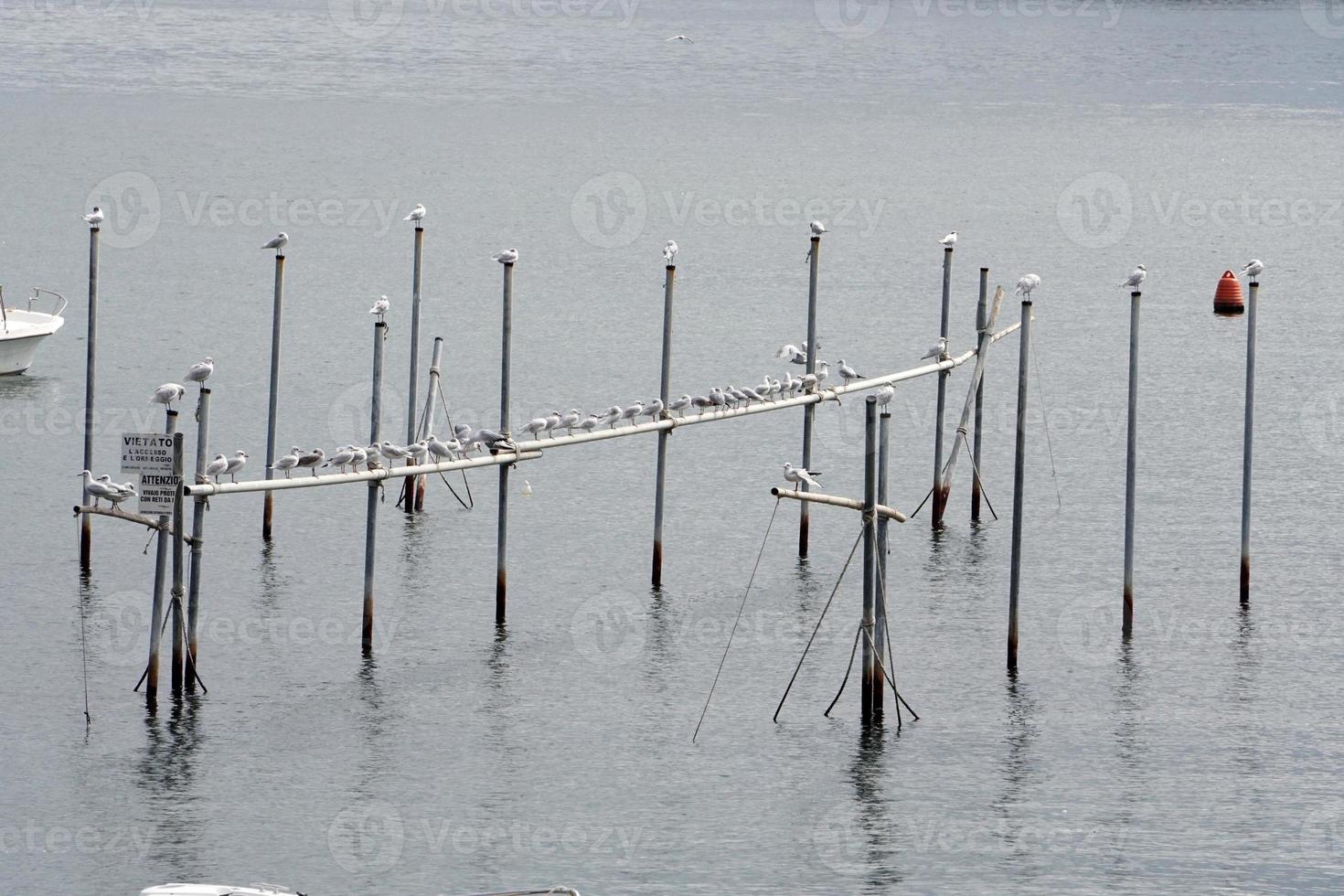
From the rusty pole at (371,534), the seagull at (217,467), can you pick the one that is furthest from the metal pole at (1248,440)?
the seagull at (217,467)

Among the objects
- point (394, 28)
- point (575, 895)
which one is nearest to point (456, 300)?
point (575, 895)

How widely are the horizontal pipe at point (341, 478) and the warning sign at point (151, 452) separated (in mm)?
461

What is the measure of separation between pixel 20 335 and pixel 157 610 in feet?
80.3

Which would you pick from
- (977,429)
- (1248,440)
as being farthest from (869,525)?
(977,429)

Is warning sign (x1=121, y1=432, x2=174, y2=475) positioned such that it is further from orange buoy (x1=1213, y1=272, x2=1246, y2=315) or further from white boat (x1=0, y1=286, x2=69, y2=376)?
orange buoy (x1=1213, y1=272, x2=1246, y2=315)

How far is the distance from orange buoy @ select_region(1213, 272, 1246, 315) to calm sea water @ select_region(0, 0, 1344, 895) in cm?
60

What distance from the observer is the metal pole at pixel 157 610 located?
27.5 metres

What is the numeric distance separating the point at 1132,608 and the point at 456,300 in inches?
1403

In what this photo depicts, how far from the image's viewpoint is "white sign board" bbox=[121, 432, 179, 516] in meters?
27.8

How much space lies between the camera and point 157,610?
27.8 m

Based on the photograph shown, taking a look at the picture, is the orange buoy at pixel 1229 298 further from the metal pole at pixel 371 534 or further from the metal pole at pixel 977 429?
the metal pole at pixel 371 534

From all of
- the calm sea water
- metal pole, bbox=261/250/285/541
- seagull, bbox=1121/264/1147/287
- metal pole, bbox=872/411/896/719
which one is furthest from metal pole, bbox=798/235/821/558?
metal pole, bbox=261/250/285/541

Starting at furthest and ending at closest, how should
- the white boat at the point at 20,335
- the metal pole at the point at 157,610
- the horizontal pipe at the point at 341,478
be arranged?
the white boat at the point at 20,335
the horizontal pipe at the point at 341,478
the metal pole at the point at 157,610

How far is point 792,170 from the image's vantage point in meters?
103
